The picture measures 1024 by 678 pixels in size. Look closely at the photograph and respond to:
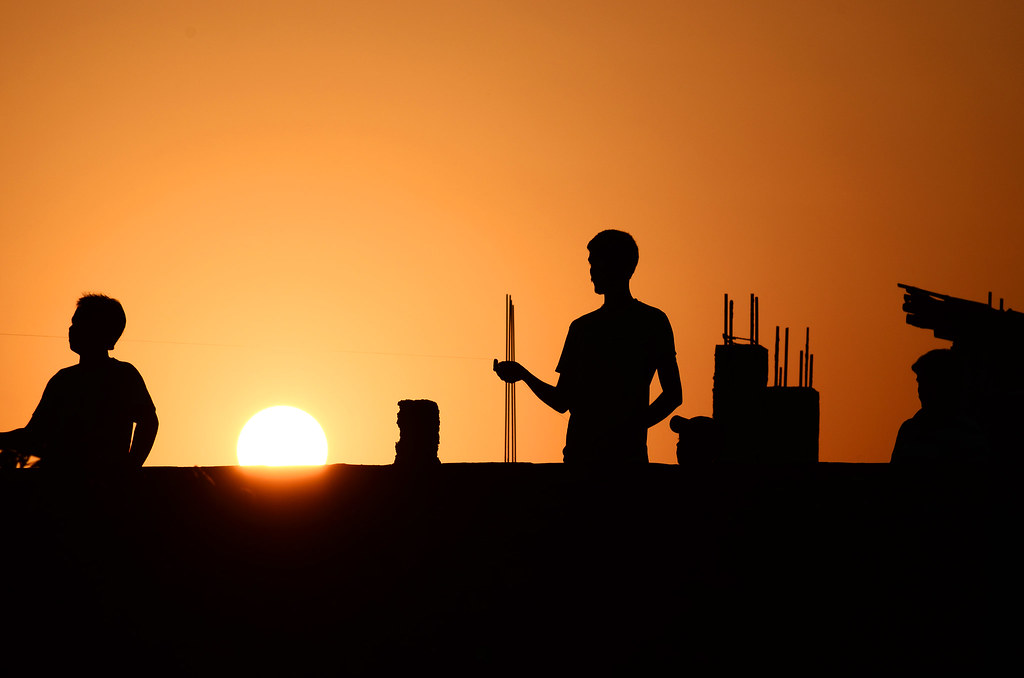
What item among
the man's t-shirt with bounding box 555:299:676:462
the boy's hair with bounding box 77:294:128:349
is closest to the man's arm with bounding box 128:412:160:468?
the boy's hair with bounding box 77:294:128:349

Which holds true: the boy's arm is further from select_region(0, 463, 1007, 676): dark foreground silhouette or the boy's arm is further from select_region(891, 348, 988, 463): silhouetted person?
select_region(891, 348, 988, 463): silhouetted person

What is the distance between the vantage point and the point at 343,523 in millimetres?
2977

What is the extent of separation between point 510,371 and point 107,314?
177 cm

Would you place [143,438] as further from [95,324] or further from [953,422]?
[953,422]

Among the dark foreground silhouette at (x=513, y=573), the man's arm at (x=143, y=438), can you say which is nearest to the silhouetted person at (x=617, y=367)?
the dark foreground silhouette at (x=513, y=573)

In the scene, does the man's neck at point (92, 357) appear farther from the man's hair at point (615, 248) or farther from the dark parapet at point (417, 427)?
the dark parapet at point (417, 427)

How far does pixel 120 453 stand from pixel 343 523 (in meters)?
2.12

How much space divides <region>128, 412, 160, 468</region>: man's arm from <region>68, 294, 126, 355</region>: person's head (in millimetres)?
364

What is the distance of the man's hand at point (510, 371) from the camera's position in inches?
166

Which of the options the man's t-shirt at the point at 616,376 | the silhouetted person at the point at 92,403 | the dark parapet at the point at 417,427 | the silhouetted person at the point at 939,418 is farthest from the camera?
the dark parapet at the point at 417,427

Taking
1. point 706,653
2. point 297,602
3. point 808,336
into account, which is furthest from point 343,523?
point 808,336

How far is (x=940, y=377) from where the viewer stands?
4383 mm

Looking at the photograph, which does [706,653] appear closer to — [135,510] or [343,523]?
[343,523]

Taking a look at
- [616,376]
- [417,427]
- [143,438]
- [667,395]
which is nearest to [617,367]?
[616,376]
